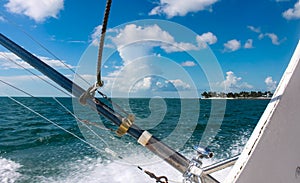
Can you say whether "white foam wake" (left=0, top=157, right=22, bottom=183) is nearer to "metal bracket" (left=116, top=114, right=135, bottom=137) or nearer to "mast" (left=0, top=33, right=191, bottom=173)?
"mast" (left=0, top=33, right=191, bottom=173)

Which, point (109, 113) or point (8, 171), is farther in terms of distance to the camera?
point (8, 171)

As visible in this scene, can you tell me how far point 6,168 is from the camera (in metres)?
5.93

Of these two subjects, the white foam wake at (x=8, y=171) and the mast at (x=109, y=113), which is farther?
the white foam wake at (x=8, y=171)

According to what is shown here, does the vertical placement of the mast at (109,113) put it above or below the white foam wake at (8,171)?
above

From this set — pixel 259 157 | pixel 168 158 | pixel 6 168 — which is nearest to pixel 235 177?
pixel 259 157

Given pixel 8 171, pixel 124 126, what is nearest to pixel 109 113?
pixel 124 126

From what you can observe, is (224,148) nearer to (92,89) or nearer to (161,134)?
(161,134)

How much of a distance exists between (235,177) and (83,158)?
637cm

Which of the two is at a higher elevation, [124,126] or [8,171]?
[124,126]

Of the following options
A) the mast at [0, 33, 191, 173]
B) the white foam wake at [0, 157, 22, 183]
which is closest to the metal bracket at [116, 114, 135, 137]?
the mast at [0, 33, 191, 173]

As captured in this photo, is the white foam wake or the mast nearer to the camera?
the mast

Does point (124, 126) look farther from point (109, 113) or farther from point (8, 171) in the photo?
point (8, 171)

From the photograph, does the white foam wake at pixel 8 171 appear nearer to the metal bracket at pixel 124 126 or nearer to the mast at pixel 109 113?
the mast at pixel 109 113

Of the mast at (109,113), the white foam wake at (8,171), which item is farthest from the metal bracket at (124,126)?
the white foam wake at (8,171)
